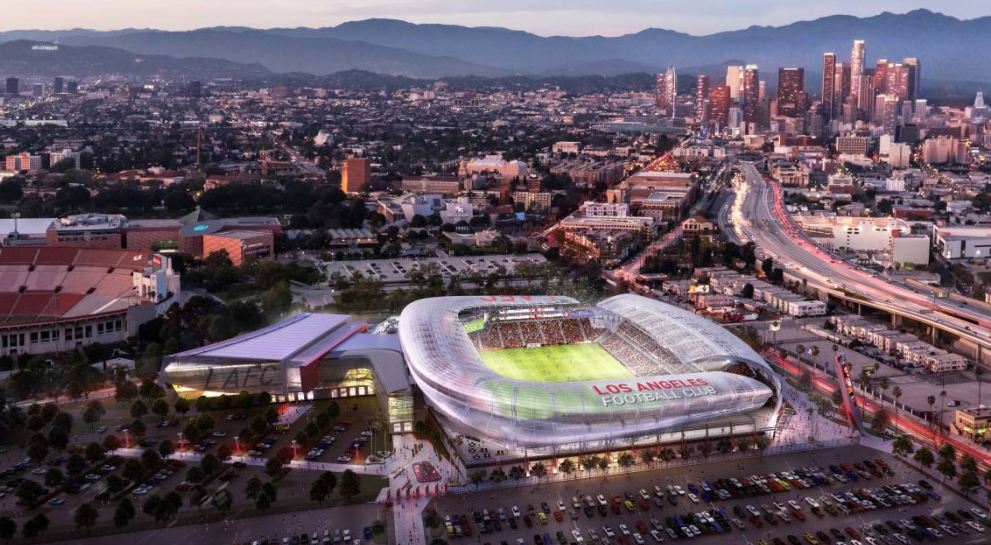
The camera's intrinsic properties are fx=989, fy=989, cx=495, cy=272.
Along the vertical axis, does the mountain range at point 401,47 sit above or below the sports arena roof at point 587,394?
above

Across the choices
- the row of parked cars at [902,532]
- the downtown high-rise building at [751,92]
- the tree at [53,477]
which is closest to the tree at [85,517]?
the tree at [53,477]

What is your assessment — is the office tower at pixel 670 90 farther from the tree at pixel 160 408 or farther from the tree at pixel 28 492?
the tree at pixel 28 492

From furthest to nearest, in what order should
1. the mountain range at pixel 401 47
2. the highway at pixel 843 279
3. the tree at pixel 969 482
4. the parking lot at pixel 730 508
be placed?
the mountain range at pixel 401 47 < the highway at pixel 843 279 < the tree at pixel 969 482 < the parking lot at pixel 730 508

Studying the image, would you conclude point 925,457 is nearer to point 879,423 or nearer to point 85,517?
point 879,423

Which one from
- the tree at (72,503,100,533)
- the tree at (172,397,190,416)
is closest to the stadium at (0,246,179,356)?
the tree at (172,397,190,416)

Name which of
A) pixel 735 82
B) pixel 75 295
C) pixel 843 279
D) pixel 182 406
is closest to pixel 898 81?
pixel 735 82

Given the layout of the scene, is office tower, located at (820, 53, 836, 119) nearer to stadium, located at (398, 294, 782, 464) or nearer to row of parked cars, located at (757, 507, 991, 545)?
stadium, located at (398, 294, 782, 464)

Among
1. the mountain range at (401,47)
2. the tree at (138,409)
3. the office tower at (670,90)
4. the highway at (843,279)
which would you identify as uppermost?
the mountain range at (401,47)
